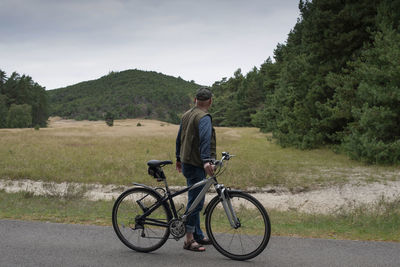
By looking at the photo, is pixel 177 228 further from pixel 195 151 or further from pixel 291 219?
pixel 291 219

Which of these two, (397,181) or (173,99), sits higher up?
(173,99)

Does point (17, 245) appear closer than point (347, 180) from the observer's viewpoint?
Yes

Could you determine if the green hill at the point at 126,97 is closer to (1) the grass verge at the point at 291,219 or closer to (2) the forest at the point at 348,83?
(2) the forest at the point at 348,83

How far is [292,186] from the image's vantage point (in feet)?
40.3

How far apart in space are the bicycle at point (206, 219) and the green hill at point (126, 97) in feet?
357

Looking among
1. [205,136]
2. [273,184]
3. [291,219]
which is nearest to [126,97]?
[273,184]

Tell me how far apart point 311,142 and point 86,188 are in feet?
57.1

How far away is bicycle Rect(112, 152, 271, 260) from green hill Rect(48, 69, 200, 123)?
10895 cm

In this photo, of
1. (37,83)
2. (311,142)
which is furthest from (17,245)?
(37,83)

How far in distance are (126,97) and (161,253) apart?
127856 millimetres

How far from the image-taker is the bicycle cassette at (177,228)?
4.74 m

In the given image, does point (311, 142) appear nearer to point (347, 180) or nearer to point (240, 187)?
point (347, 180)

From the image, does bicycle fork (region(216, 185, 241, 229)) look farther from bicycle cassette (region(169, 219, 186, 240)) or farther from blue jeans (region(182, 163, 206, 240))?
bicycle cassette (region(169, 219, 186, 240))

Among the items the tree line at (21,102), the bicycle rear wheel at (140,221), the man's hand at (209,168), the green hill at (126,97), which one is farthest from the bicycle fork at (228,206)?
the green hill at (126,97)
